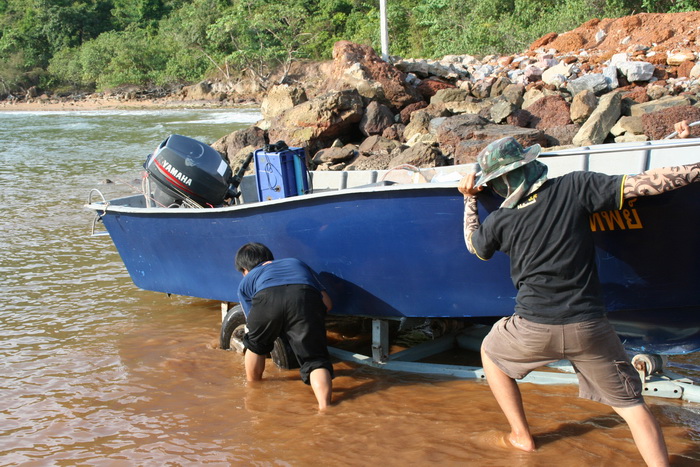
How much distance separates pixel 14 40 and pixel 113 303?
6300 centimetres

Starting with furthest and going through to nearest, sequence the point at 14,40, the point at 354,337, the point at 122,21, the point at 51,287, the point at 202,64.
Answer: the point at 122,21 → the point at 14,40 → the point at 202,64 → the point at 51,287 → the point at 354,337

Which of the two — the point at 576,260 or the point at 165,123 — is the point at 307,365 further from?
the point at 165,123

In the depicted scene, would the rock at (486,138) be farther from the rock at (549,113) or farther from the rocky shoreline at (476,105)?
the rock at (549,113)

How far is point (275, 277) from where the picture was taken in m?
4.08

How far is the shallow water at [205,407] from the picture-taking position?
11.5ft

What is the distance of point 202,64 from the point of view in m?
48.2

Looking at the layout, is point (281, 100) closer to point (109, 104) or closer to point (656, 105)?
point (656, 105)

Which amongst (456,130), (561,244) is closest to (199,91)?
(456,130)

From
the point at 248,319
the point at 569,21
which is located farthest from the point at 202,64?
the point at 248,319

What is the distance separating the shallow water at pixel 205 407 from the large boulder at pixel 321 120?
16.6ft

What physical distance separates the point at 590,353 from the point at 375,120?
8894 millimetres

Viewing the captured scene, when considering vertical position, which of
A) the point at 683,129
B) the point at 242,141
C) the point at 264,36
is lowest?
the point at 242,141

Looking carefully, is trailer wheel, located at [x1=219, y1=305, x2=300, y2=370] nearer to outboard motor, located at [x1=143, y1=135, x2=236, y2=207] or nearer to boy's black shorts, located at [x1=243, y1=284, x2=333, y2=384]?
boy's black shorts, located at [x1=243, y1=284, x2=333, y2=384]

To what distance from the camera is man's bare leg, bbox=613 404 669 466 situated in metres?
2.80
